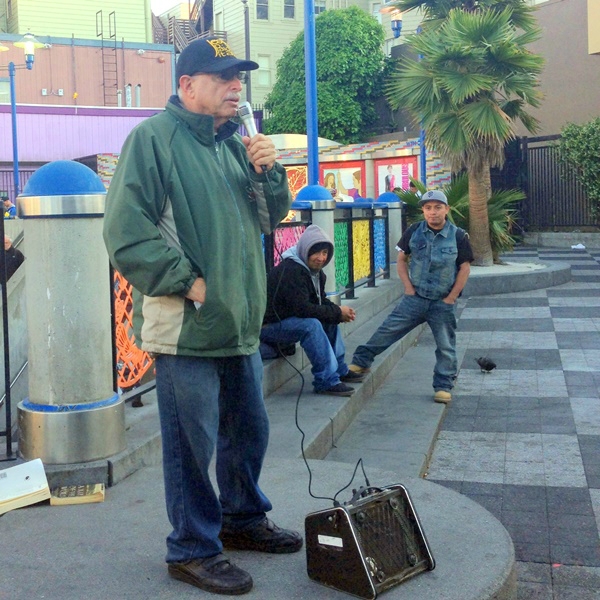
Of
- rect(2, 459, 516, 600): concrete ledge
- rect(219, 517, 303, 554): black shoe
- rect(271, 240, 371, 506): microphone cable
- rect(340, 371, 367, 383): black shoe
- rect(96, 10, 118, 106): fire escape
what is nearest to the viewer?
rect(2, 459, 516, 600): concrete ledge

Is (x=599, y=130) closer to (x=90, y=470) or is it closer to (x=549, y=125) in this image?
(x=549, y=125)

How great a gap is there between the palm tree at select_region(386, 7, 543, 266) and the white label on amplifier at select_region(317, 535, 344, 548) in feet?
39.8

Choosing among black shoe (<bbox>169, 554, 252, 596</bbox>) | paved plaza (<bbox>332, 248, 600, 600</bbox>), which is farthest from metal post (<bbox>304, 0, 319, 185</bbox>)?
black shoe (<bbox>169, 554, 252, 596</bbox>)

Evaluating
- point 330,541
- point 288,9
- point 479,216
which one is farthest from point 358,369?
point 288,9

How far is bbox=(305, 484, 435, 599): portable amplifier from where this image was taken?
9.68 ft

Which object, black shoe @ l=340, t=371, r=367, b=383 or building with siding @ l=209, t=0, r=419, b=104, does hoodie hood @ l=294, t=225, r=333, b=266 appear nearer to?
black shoe @ l=340, t=371, r=367, b=383

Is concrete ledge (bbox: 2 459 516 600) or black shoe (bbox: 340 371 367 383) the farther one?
black shoe (bbox: 340 371 367 383)

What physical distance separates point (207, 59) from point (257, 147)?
0.33 m

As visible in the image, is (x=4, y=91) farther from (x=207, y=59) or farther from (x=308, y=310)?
(x=207, y=59)

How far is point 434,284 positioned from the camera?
6898 millimetres

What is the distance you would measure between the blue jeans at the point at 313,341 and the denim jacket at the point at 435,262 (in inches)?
41.6

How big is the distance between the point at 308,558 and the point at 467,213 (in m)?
12.7

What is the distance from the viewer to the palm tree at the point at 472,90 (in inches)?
573

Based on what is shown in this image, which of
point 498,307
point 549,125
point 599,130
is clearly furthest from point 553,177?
point 498,307
